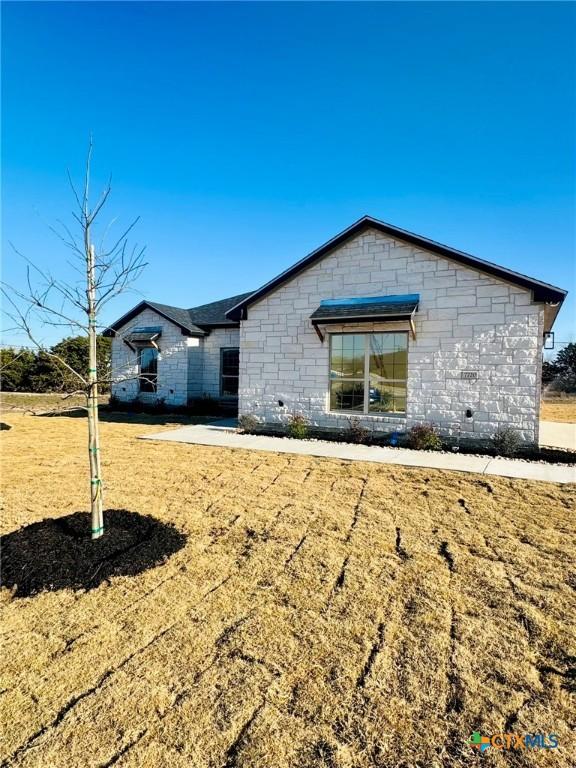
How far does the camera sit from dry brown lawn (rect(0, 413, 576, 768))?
6.79 ft

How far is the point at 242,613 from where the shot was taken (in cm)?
320

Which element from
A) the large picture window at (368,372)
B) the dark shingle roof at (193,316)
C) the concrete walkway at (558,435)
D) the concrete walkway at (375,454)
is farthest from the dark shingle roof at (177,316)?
the concrete walkway at (558,435)

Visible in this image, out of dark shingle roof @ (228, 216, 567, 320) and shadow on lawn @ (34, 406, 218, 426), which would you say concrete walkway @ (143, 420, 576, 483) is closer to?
shadow on lawn @ (34, 406, 218, 426)

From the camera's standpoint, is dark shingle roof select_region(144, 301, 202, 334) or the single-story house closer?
the single-story house

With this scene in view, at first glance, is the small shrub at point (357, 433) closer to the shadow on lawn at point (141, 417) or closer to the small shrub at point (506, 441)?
the small shrub at point (506, 441)

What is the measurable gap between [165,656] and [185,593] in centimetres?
79

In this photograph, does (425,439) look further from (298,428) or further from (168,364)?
(168,364)

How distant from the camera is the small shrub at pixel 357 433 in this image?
10.4 meters

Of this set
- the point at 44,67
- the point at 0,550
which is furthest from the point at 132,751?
the point at 44,67

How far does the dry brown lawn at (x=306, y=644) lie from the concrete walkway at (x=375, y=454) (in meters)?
1.98

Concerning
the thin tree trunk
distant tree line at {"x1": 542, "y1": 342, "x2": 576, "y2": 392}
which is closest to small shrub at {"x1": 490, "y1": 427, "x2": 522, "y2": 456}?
the thin tree trunk

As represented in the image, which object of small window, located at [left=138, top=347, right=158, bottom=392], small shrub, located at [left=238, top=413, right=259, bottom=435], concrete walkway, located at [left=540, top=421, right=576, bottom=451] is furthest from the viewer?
small window, located at [left=138, top=347, right=158, bottom=392]

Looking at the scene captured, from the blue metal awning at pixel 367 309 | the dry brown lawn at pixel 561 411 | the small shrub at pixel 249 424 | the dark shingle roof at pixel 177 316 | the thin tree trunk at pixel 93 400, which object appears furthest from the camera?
the dark shingle roof at pixel 177 316

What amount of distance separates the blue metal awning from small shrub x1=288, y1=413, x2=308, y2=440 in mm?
2526
